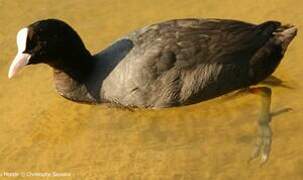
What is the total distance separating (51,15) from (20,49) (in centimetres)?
148

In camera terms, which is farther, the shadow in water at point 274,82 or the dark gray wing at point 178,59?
the shadow in water at point 274,82

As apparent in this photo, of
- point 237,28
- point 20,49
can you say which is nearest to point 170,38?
point 237,28

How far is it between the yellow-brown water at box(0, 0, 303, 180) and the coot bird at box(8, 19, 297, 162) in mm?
148

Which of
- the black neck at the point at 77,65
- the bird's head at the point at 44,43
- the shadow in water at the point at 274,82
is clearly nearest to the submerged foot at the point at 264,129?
the shadow in water at the point at 274,82

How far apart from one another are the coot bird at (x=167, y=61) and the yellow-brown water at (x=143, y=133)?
0.15 meters

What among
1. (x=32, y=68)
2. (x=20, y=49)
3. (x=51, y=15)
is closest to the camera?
(x=20, y=49)

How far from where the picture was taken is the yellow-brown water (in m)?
4.94

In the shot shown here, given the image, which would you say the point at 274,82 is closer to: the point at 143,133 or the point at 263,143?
the point at 263,143

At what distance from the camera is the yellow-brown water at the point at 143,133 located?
494 cm

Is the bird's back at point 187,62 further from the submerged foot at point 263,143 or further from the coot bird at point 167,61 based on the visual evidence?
the submerged foot at point 263,143

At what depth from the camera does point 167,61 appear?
514 cm

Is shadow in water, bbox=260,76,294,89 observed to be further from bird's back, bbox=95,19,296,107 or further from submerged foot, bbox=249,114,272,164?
submerged foot, bbox=249,114,272,164

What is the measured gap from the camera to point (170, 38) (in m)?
5.24

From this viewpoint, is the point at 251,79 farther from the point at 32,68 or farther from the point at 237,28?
the point at 32,68
